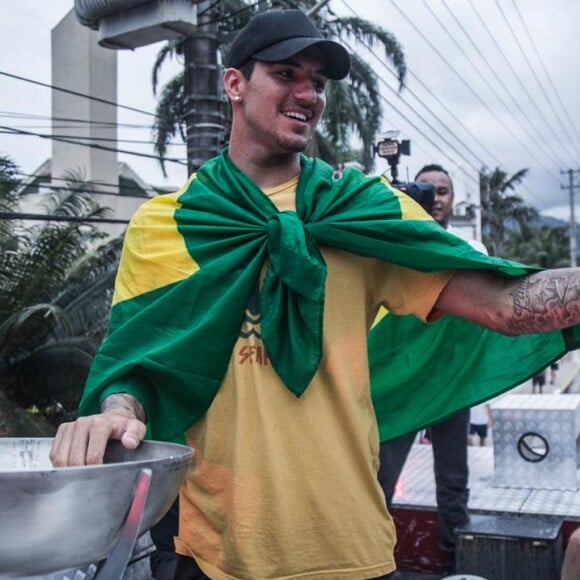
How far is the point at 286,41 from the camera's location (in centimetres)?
206

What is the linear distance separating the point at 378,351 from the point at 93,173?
848 inches

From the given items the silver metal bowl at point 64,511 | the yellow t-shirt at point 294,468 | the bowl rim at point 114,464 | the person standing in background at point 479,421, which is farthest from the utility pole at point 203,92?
the silver metal bowl at point 64,511

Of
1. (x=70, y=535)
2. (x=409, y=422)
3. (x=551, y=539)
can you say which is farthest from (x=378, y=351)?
(x=551, y=539)

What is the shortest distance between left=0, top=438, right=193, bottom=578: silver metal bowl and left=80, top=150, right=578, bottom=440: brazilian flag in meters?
0.53

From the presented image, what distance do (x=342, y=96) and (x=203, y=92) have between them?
13.2 m

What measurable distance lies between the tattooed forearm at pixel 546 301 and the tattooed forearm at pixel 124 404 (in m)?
0.80

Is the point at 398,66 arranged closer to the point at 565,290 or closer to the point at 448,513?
the point at 448,513

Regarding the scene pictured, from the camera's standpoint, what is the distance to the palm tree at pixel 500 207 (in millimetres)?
54656

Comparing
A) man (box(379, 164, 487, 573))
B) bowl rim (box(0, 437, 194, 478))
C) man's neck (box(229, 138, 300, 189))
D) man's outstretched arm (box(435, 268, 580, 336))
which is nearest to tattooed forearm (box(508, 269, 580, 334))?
man's outstretched arm (box(435, 268, 580, 336))

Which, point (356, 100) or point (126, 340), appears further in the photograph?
point (356, 100)

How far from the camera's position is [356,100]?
23.5 m

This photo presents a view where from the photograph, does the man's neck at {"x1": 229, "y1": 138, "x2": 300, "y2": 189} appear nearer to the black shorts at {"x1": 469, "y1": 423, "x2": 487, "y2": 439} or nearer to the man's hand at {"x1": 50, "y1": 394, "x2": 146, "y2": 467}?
the man's hand at {"x1": 50, "y1": 394, "x2": 146, "y2": 467}

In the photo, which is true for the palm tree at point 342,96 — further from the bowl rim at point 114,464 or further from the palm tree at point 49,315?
the bowl rim at point 114,464

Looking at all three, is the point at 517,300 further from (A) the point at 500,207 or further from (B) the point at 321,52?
(A) the point at 500,207
